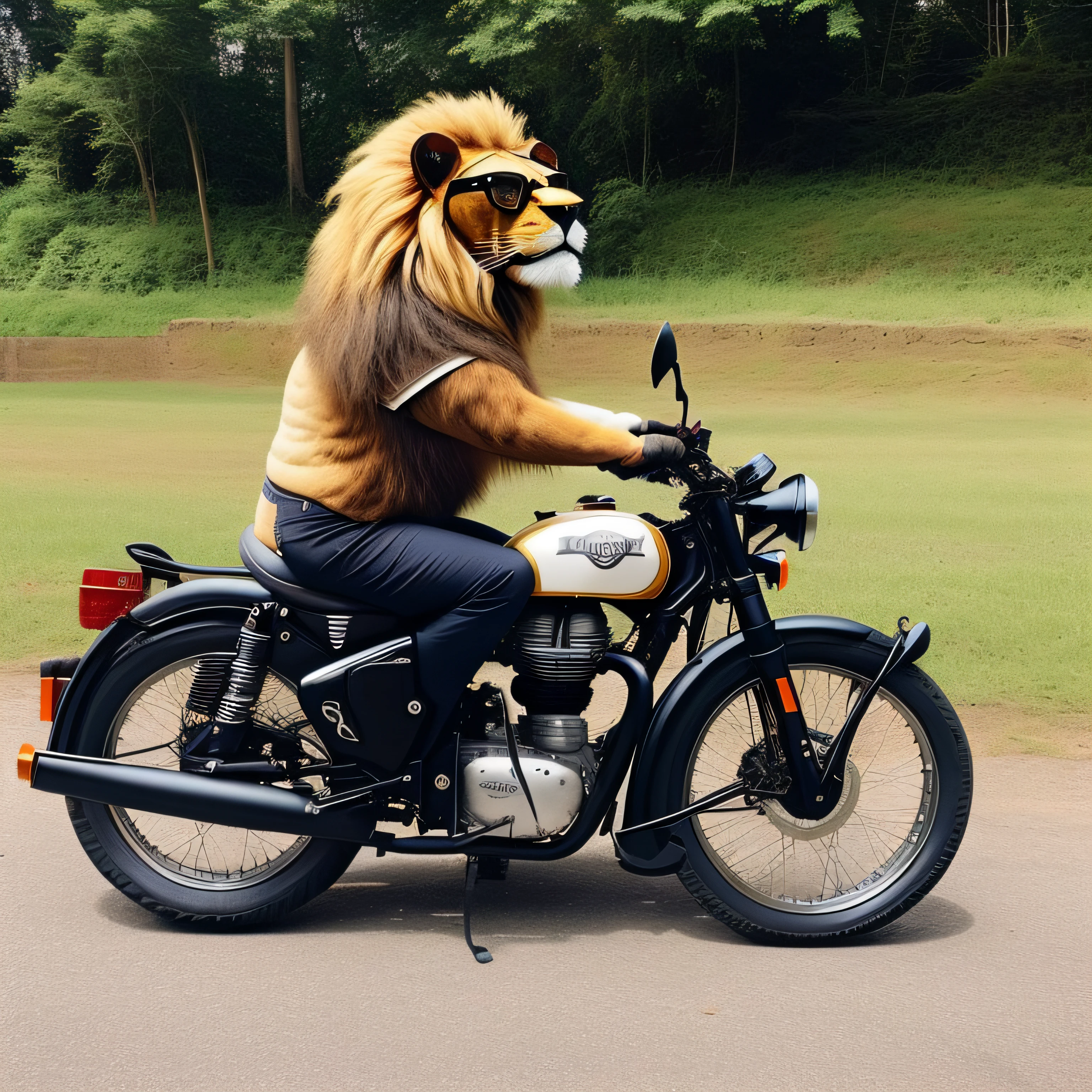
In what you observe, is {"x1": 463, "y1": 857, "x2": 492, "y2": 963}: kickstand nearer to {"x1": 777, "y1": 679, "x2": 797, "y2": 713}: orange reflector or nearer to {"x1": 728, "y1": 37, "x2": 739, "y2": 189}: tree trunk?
{"x1": 777, "y1": 679, "x2": 797, "y2": 713}: orange reflector

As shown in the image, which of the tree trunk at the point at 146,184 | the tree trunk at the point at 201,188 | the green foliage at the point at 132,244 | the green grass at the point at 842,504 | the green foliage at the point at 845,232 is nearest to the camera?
the green grass at the point at 842,504

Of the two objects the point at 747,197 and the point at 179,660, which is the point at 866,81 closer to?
the point at 747,197

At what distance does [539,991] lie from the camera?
3105 mm

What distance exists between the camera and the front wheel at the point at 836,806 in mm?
3391

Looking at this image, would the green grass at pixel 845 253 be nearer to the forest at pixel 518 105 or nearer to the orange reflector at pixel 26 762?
the forest at pixel 518 105

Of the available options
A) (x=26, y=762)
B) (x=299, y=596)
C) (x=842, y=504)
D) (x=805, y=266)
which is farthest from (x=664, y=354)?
(x=805, y=266)

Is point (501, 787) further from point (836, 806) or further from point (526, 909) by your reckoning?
point (836, 806)

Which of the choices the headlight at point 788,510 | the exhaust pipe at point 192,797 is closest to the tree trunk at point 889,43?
the headlight at point 788,510

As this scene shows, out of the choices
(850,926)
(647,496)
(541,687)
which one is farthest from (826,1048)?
(647,496)

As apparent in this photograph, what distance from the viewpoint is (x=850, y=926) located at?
342 centimetres

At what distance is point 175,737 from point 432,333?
50.3 inches

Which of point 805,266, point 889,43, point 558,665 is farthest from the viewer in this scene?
point 889,43

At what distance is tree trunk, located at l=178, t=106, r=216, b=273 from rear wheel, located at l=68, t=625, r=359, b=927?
128 ft

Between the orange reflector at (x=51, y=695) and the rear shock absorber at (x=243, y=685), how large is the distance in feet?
1.27
